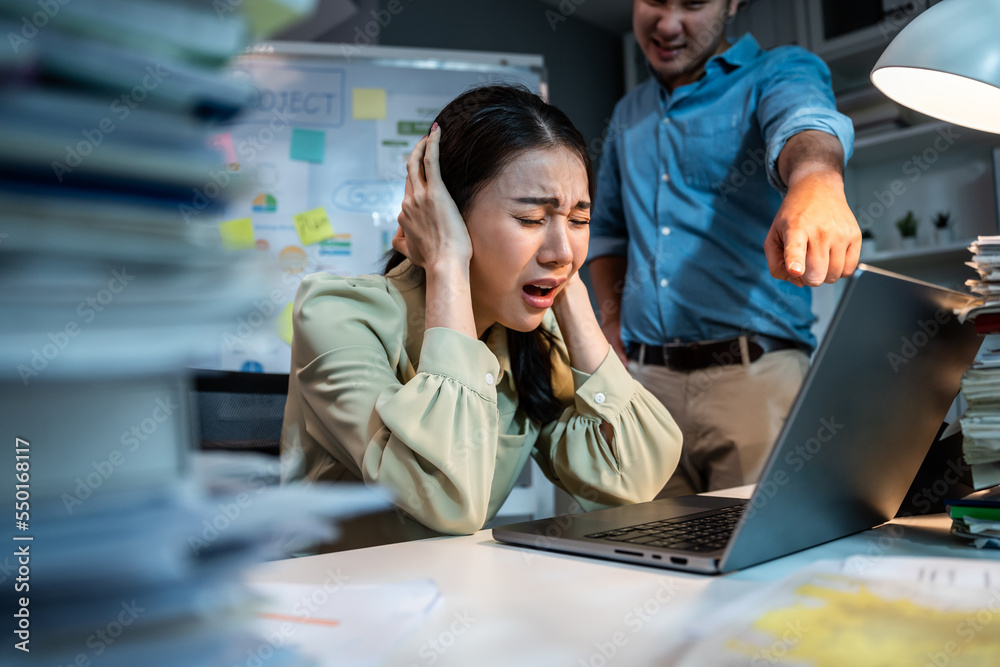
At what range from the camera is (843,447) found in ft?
1.81

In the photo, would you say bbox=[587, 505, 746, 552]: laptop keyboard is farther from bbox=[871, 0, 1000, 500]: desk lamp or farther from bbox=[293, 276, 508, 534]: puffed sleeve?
bbox=[871, 0, 1000, 500]: desk lamp

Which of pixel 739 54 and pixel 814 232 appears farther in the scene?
pixel 739 54

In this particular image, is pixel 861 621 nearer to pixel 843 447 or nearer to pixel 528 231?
pixel 843 447

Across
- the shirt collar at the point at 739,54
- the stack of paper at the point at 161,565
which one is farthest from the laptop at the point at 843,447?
the shirt collar at the point at 739,54

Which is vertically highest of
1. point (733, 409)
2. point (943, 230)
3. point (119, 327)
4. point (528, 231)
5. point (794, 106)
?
point (794, 106)

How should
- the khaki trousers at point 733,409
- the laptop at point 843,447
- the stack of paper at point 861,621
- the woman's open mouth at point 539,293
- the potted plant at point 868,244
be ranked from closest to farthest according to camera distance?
1. the stack of paper at point 861,621
2. the laptop at point 843,447
3. the woman's open mouth at point 539,293
4. the khaki trousers at point 733,409
5. the potted plant at point 868,244

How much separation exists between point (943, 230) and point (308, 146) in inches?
92.2

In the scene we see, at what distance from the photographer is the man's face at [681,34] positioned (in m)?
1.49

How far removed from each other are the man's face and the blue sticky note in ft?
4.04

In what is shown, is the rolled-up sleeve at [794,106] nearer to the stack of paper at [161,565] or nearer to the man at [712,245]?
the man at [712,245]

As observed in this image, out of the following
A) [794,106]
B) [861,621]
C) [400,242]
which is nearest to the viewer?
[861,621]

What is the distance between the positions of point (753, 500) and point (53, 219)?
0.44m

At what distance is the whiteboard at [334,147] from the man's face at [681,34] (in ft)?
3.66

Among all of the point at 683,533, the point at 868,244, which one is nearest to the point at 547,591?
the point at 683,533
